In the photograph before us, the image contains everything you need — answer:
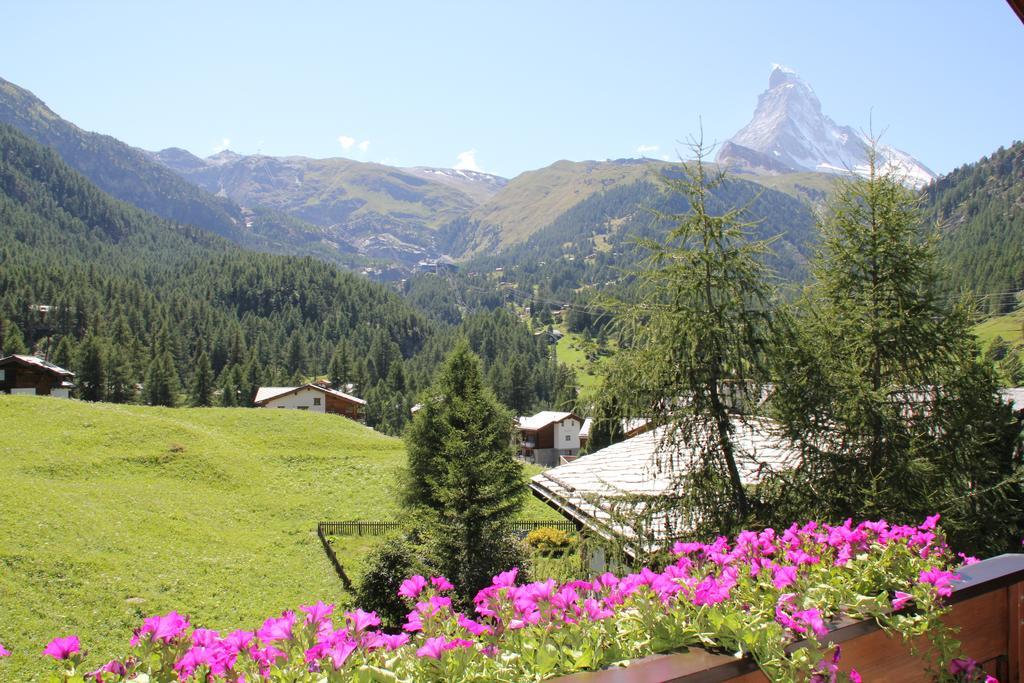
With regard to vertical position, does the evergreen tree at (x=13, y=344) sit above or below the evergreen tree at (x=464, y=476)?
above

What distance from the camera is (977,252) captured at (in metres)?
128

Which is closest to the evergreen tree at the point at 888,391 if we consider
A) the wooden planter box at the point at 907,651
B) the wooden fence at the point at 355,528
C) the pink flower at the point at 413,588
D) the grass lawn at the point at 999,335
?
the grass lawn at the point at 999,335

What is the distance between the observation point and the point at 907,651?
7.52 ft

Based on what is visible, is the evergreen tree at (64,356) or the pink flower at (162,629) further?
the evergreen tree at (64,356)

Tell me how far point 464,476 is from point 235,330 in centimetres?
11329

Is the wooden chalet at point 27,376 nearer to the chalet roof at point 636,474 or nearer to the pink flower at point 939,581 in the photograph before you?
the chalet roof at point 636,474

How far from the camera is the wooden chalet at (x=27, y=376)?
59156 mm

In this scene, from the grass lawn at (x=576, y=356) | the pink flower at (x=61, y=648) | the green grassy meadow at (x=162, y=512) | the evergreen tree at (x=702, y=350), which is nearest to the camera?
the pink flower at (x=61, y=648)

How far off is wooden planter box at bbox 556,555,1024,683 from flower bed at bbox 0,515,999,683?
0.06m

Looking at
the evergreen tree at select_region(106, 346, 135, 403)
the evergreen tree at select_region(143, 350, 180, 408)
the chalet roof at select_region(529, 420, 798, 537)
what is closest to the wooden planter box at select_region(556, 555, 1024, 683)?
the chalet roof at select_region(529, 420, 798, 537)

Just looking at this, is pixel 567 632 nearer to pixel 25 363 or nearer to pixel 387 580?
pixel 387 580

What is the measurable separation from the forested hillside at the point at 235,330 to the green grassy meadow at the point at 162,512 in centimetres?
4847

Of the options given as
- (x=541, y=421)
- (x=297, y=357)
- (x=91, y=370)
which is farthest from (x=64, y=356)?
(x=541, y=421)

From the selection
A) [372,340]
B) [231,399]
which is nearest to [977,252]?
[372,340]
